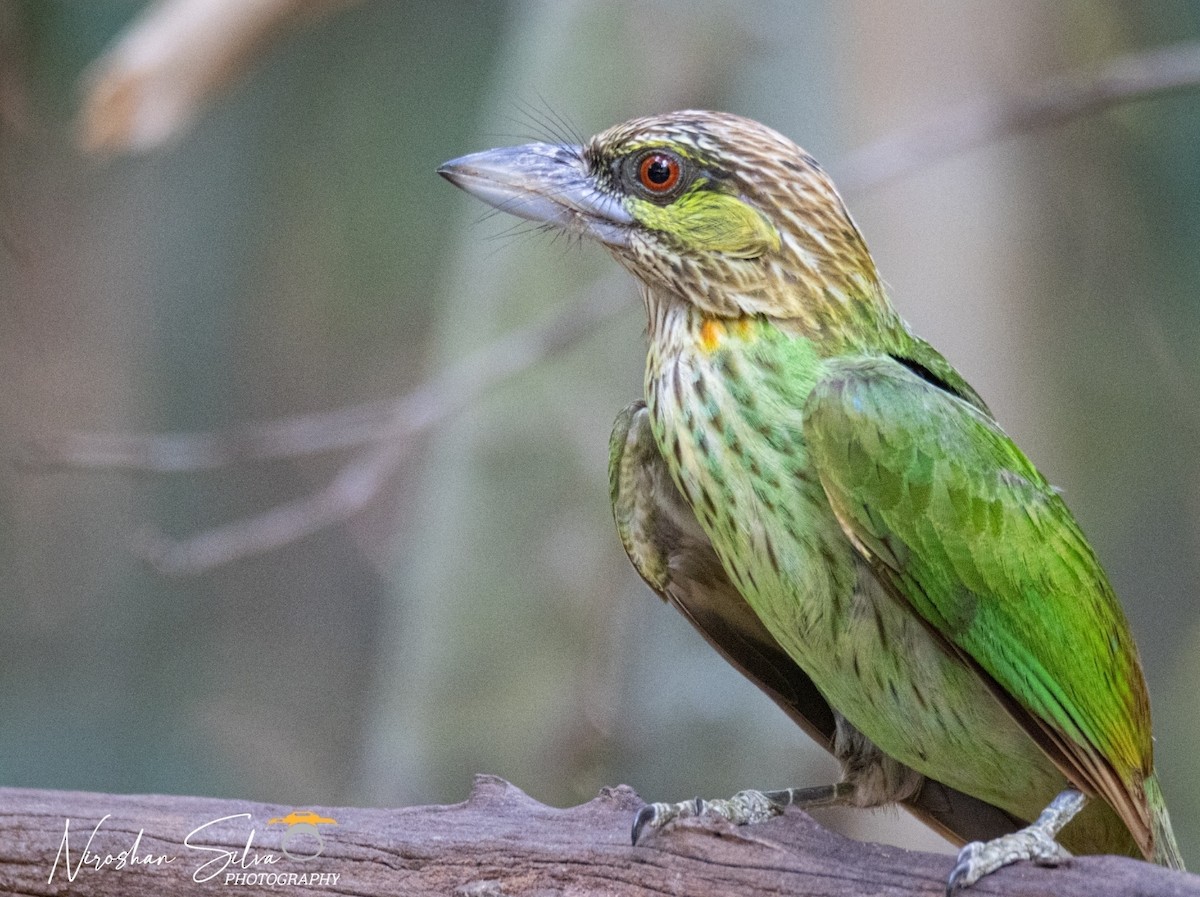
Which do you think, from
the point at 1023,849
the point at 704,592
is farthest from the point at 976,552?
the point at 704,592

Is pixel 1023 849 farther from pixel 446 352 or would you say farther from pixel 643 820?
pixel 446 352

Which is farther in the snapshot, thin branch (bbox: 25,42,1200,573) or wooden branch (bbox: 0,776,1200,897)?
thin branch (bbox: 25,42,1200,573)

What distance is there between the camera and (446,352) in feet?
22.3

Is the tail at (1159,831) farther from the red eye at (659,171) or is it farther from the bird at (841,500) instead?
the red eye at (659,171)

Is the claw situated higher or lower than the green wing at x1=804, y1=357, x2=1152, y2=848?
lower

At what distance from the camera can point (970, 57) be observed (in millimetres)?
5836

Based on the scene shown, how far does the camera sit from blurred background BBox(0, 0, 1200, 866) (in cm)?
582

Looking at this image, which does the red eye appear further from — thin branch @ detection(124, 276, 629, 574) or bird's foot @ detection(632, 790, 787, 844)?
thin branch @ detection(124, 276, 629, 574)

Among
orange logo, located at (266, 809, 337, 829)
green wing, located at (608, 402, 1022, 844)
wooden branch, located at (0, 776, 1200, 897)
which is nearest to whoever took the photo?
wooden branch, located at (0, 776, 1200, 897)

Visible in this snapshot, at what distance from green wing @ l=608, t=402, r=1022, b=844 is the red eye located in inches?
19.3

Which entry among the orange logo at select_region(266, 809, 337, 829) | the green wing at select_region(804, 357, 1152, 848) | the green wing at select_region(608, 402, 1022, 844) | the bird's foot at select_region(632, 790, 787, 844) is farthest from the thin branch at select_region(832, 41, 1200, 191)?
the orange logo at select_region(266, 809, 337, 829)

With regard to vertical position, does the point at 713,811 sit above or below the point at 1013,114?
below

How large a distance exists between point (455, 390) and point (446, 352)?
1426 mm

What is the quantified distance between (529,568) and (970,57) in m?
2.85
